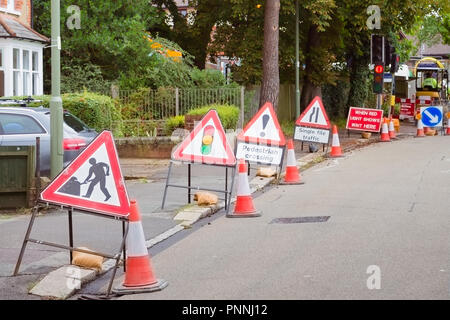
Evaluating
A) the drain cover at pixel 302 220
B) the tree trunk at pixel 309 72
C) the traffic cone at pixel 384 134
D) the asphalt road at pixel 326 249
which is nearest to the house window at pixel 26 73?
the traffic cone at pixel 384 134

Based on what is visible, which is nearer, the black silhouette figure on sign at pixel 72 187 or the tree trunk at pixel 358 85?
the black silhouette figure on sign at pixel 72 187

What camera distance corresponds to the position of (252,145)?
48.7ft

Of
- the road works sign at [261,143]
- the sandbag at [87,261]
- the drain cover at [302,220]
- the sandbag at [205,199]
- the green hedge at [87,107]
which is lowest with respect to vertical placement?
the sandbag at [87,261]

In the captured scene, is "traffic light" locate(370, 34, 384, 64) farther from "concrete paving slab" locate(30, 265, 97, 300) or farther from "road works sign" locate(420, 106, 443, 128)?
"concrete paving slab" locate(30, 265, 97, 300)

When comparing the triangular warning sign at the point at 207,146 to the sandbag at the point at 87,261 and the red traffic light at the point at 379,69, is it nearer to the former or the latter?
the sandbag at the point at 87,261

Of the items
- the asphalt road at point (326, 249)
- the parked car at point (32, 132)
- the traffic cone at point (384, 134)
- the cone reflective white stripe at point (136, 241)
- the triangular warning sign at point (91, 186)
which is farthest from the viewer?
the traffic cone at point (384, 134)

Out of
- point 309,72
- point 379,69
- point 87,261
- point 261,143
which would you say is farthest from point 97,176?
point 309,72

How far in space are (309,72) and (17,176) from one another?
23.5 meters

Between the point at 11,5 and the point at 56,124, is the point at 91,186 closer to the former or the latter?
the point at 56,124

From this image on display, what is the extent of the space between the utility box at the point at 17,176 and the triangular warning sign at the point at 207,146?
205cm

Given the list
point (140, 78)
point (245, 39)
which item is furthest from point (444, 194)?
point (245, 39)

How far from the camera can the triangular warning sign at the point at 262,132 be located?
14867 mm

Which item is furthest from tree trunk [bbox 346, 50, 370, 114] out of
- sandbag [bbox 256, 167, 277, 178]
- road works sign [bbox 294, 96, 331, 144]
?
sandbag [bbox 256, 167, 277, 178]
